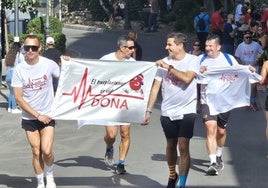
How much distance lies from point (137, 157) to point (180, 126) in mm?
2745

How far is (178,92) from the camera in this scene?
28.8 feet

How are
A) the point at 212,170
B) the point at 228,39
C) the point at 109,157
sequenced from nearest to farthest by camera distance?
the point at 212,170
the point at 109,157
the point at 228,39

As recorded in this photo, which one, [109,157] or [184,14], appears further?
[184,14]

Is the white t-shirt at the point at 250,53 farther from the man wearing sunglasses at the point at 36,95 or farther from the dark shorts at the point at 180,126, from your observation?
the man wearing sunglasses at the point at 36,95

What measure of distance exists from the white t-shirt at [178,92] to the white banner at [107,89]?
0.54m

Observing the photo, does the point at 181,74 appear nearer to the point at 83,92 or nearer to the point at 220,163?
the point at 83,92

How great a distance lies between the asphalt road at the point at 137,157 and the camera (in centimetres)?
980

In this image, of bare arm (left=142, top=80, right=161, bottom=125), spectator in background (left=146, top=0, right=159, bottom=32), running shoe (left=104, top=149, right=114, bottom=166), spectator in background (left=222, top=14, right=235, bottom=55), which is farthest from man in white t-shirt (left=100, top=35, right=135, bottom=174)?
spectator in background (left=146, top=0, right=159, bottom=32)

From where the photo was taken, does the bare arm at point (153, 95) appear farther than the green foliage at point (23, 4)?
No

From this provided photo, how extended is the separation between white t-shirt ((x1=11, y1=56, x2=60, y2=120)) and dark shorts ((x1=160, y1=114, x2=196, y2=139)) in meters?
1.39

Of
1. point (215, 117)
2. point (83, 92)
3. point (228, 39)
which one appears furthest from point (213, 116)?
point (228, 39)

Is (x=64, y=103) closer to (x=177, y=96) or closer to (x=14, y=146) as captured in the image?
(x=177, y=96)

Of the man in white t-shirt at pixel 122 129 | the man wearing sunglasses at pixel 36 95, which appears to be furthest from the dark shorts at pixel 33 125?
the man in white t-shirt at pixel 122 129

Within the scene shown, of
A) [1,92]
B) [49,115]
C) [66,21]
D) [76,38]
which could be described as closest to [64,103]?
[49,115]
